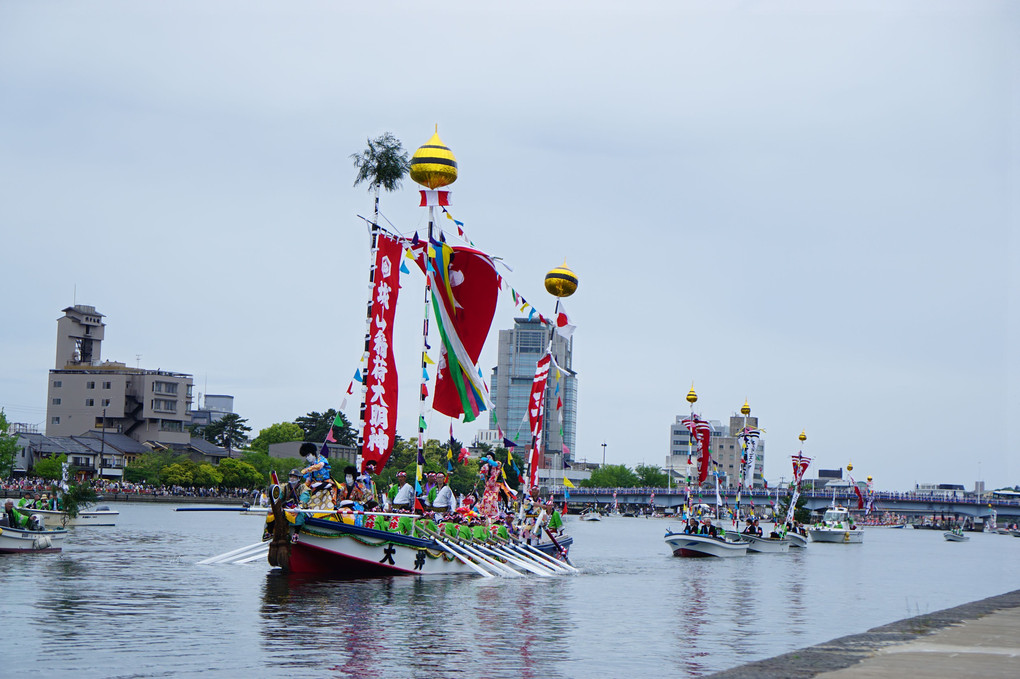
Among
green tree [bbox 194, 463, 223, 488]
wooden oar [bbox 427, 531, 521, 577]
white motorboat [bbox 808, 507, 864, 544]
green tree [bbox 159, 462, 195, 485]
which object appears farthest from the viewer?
green tree [bbox 194, 463, 223, 488]

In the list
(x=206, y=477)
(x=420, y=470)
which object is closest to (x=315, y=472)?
(x=420, y=470)

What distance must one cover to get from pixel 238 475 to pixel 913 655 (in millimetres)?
146322

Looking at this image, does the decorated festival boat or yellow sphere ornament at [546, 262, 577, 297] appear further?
yellow sphere ornament at [546, 262, 577, 297]

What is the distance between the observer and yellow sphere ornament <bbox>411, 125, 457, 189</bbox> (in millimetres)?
38375

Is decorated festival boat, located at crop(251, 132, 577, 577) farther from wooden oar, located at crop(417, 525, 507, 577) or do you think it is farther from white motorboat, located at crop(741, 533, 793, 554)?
white motorboat, located at crop(741, 533, 793, 554)

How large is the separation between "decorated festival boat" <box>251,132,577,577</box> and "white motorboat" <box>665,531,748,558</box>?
72.9 ft

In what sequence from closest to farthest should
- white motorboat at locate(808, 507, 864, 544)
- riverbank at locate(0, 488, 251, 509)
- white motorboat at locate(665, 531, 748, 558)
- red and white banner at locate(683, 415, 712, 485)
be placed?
red and white banner at locate(683, 415, 712, 485)
white motorboat at locate(665, 531, 748, 558)
white motorboat at locate(808, 507, 864, 544)
riverbank at locate(0, 488, 251, 509)

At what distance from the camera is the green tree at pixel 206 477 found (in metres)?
149

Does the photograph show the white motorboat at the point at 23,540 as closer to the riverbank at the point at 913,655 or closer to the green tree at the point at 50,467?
the riverbank at the point at 913,655

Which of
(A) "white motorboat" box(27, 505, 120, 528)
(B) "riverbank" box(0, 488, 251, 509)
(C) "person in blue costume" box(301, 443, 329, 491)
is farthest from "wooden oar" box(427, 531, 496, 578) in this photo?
(B) "riverbank" box(0, 488, 251, 509)

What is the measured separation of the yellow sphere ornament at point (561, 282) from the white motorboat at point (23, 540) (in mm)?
24130

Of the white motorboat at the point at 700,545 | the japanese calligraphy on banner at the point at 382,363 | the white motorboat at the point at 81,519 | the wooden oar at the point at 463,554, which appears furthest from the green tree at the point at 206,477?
the wooden oar at the point at 463,554

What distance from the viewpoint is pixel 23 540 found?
146 feet

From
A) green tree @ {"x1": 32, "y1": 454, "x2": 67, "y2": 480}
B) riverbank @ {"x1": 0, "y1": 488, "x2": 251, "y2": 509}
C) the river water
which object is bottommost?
riverbank @ {"x1": 0, "y1": 488, "x2": 251, "y2": 509}
